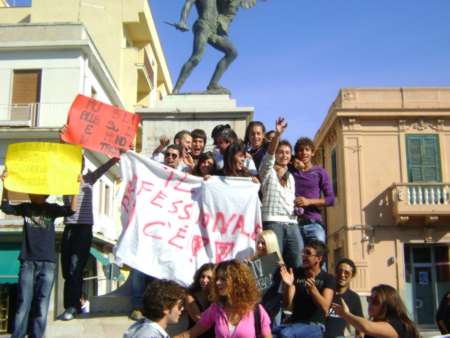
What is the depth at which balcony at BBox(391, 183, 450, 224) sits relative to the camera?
79.6ft

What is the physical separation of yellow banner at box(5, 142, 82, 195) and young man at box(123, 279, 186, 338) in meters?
2.54

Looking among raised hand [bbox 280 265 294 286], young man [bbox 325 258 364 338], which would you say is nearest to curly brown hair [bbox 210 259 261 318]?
raised hand [bbox 280 265 294 286]

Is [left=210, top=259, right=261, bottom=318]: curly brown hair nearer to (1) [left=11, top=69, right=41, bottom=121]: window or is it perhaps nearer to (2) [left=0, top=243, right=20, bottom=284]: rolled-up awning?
(2) [left=0, top=243, right=20, bottom=284]: rolled-up awning

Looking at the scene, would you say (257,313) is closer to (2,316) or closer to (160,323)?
(160,323)

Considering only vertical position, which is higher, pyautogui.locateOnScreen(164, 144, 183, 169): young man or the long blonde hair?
pyautogui.locateOnScreen(164, 144, 183, 169): young man

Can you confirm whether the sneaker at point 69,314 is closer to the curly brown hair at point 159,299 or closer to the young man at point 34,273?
the young man at point 34,273

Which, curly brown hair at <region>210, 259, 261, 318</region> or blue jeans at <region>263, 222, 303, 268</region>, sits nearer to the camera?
curly brown hair at <region>210, 259, 261, 318</region>

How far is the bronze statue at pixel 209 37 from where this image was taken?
400 inches

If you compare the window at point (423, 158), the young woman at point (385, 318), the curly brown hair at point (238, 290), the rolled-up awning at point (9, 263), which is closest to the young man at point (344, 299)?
the young woman at point (385, 318)

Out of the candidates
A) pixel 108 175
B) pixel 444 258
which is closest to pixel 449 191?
pixel 444 258

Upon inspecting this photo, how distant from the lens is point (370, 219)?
25.5 metres

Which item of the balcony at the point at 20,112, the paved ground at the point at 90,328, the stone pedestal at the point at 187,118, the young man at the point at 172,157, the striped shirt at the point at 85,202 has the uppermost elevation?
the balcony at the point at 20,112

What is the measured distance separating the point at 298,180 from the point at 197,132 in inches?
63.9

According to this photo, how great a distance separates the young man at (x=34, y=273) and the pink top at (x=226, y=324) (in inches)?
79.9
